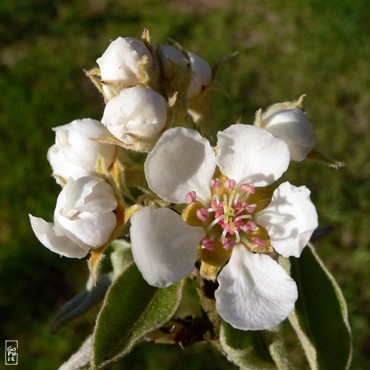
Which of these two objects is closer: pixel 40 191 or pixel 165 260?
pixel 165 260

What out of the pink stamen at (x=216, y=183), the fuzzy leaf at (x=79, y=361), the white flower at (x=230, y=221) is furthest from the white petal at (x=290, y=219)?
the fuzzy leaf at (x=79, y=361)

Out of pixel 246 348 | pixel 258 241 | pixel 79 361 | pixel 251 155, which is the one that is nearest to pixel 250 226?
pixel 258 241

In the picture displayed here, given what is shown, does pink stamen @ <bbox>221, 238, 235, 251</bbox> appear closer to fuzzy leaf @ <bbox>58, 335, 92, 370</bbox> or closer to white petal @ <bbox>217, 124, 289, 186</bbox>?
white petal @ <bbox>217, 124, 289, 186</bbox>

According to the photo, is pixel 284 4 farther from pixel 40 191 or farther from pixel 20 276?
pixel 20 276

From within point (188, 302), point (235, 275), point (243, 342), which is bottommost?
point (188, 302)

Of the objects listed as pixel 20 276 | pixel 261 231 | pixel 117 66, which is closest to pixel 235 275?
pixel 261 231

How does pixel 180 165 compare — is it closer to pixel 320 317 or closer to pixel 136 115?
Result: pixel 136 115

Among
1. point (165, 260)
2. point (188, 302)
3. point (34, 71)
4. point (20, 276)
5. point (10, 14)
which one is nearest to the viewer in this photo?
point (165, 260)

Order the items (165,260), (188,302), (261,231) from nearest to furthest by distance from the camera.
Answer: (165,260) < (261,231) < (188,302)
